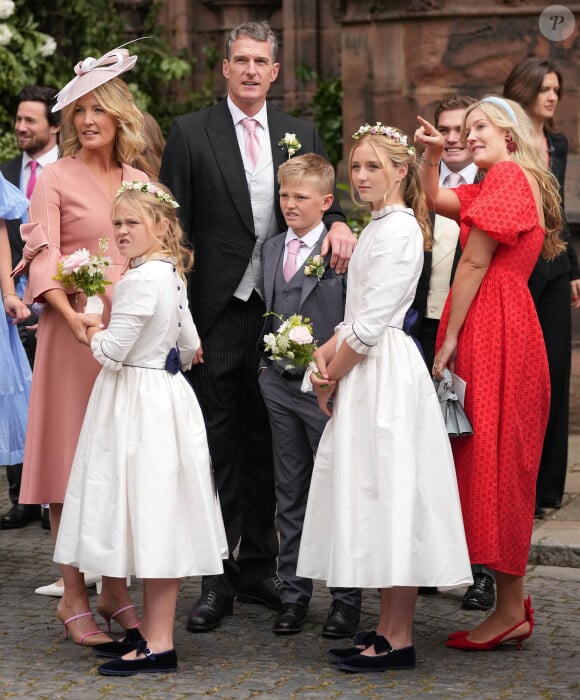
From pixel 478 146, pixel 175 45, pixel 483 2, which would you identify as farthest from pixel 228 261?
pixel 175 45

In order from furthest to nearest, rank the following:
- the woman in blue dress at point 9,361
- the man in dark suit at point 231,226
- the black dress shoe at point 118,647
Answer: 1. the woman in blue dress at point 9,361
2. the man in dark suit at point 231,226
3. the black dress shoe at point 118,647

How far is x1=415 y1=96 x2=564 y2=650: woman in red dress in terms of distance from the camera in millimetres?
5543

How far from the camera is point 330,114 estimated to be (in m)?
13.5

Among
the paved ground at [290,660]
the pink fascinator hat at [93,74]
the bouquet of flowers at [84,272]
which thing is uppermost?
the pink fascinator hat at [93,74]

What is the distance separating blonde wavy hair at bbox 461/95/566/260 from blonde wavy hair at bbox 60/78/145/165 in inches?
51.1

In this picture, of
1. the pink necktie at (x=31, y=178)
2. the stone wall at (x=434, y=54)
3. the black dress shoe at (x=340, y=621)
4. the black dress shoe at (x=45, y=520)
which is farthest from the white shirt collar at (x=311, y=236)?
the stone wall at (x=434, y=54)

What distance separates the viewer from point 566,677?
208 inches

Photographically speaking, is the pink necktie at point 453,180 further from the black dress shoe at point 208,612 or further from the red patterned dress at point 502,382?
the black dress shoe at point 208,612

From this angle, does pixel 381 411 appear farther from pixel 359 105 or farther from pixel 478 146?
pixel 359 105

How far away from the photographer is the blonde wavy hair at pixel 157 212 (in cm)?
541

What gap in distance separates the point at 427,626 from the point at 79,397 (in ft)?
5.42

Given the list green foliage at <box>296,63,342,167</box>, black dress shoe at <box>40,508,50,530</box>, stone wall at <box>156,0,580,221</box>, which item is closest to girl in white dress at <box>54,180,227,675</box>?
black dress shoe at <box>40,508,50,530</box>

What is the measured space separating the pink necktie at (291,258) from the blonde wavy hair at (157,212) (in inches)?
23.5

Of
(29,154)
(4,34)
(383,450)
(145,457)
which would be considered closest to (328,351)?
(383,450)
